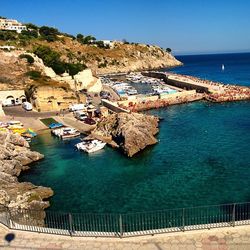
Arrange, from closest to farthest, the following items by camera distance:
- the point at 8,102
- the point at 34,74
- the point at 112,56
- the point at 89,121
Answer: the point at 89,121 → the point at 8,102 → the point at 34,74 → the point at 112,56

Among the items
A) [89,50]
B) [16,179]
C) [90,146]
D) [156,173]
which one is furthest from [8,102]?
[89,50]

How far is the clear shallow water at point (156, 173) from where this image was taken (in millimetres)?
23219

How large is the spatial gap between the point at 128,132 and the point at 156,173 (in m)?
7.24

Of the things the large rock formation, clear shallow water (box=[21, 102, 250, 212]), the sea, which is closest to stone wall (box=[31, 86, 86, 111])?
the sea

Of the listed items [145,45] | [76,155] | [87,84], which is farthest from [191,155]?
[145,45]

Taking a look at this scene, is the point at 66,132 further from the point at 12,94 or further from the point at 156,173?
the point at 12,94

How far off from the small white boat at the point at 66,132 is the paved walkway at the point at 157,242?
1039 inches

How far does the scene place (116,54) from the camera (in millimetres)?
140375

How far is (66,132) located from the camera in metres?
40.3

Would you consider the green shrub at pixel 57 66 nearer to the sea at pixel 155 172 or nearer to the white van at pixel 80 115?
the white van at pixel 80 115

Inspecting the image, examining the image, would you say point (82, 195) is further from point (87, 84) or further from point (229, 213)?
point (87, 84)

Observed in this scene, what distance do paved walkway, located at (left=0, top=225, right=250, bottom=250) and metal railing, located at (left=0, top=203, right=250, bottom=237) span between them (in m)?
0.33

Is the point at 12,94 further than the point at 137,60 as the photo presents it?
No

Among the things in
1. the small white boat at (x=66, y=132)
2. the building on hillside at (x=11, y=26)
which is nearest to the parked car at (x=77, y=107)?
the small white boat at (x=66, y=132)
